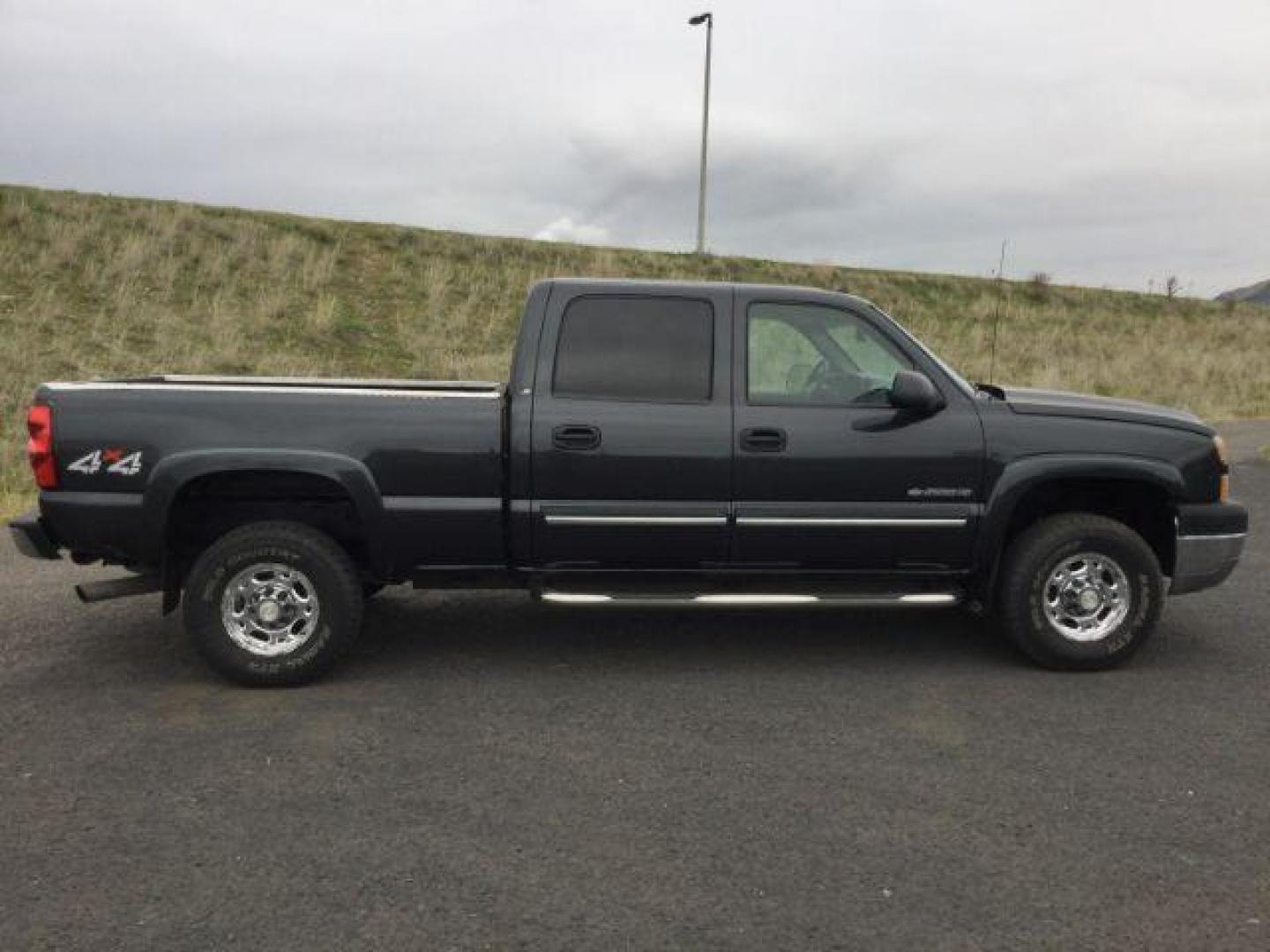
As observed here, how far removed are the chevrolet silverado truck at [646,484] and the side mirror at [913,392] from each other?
14mm

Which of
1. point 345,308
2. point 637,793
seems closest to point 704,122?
point 345,308

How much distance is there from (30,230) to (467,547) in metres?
21.5

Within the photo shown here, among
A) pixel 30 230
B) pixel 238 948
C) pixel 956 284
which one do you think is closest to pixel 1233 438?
pixel 238 948

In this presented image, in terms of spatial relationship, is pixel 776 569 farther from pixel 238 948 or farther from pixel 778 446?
pixel 238 948

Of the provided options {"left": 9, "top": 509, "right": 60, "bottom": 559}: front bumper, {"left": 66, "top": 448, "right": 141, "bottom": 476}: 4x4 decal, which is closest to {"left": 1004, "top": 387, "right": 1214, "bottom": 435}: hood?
{"left": 66, "top": 448, "right": 141, "bottom": 476}: 4x4 decal

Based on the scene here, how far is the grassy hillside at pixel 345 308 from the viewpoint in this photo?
18234 mm

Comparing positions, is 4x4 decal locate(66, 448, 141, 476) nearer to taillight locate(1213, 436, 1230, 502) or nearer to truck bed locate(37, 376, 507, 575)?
truck bed locate(37, 376, 507, 575)

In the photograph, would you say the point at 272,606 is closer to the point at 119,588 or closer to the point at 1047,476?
the point at 119,588

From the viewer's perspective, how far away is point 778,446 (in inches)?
194

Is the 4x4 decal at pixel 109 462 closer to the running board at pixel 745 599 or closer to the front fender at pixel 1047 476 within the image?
the running board at pixel 745 599

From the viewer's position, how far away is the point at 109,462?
4625 mm

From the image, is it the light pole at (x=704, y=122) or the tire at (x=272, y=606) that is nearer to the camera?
the tire at (x=272, y=606)

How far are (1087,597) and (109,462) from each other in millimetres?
4618

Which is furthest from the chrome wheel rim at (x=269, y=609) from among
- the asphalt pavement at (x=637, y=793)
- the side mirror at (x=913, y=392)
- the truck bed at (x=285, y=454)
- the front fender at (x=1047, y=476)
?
the front fender at (x=1047, y=476)
